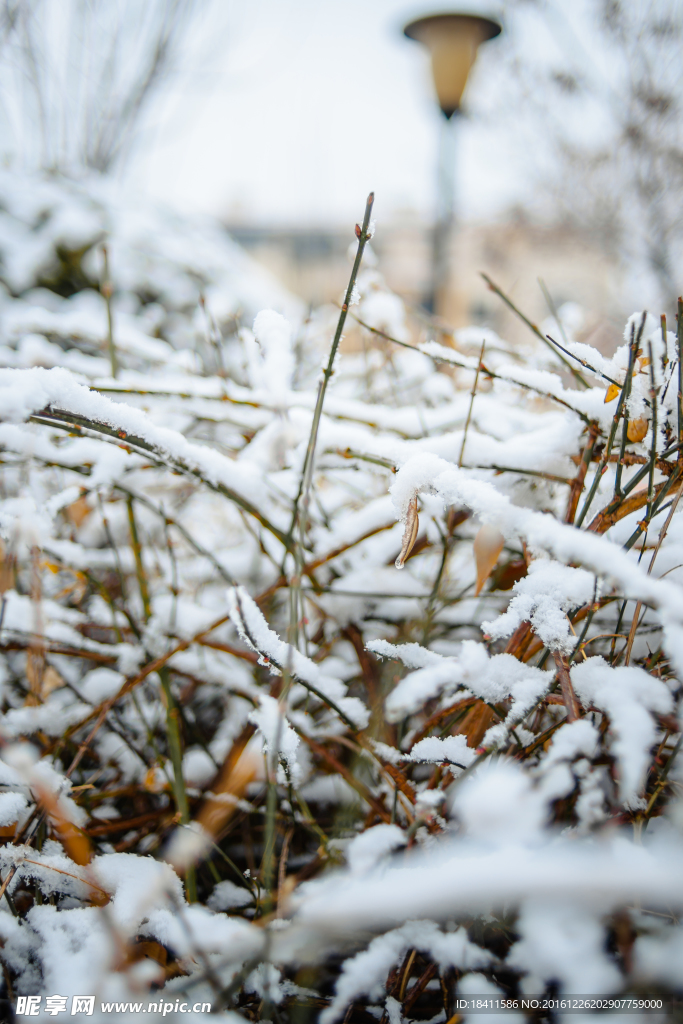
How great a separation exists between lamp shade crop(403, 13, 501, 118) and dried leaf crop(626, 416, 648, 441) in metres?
3.54

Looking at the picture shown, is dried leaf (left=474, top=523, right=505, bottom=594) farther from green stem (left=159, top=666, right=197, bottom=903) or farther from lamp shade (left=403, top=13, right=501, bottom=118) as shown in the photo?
lamp shade (left=403, top=13, right=501, bottom=118)

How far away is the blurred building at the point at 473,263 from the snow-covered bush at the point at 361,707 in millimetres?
1098

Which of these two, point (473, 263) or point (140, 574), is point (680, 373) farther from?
point (473, 263)

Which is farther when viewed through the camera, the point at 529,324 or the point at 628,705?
→ the point at 529,324

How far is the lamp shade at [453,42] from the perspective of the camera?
3.14 meters

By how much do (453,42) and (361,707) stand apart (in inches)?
150

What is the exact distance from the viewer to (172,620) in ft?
2.48

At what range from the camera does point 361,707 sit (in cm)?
64

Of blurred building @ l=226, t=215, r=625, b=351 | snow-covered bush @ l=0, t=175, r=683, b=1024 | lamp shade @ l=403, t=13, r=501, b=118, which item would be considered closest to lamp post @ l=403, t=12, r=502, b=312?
Result: lamp shade @ l=403, t=13, r=501, b=118

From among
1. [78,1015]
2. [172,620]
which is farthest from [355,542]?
[78,1015]

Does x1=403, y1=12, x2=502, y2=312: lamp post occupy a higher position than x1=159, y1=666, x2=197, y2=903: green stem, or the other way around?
x1=403, y1=12, x2=502, y2=312: lamp post

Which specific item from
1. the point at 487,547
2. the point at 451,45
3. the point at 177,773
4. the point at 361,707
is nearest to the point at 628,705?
the point at 487,547

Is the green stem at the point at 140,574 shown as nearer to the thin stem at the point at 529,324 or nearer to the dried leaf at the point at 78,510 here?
the dried leaf at the point at 78,510

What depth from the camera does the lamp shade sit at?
3.14 meters
